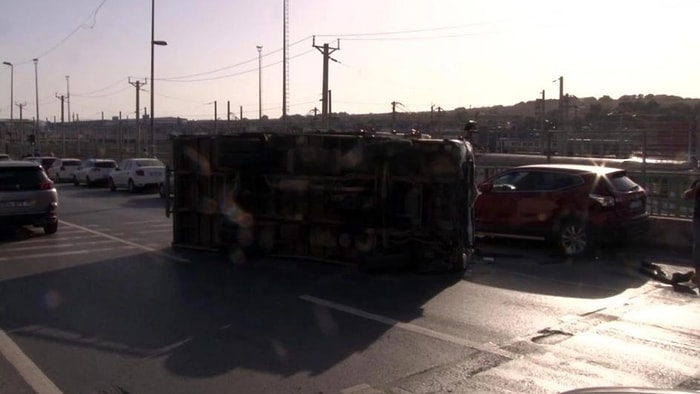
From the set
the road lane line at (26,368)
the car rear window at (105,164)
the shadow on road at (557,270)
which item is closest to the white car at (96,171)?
the car rear window at (105,164)

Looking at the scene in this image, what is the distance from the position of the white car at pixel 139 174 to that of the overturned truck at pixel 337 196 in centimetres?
1820

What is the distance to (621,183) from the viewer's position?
12336mm

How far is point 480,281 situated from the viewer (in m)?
10.1

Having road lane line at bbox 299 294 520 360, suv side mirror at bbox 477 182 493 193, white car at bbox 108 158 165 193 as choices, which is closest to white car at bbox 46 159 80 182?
white car at bbox 108 158 165 193

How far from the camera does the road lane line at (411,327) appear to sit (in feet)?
21.6

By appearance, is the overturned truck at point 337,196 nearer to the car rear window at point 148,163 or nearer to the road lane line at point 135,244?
the road lane line at point 135,244

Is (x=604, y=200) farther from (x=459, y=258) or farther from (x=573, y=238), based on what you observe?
(x=459, y=258)

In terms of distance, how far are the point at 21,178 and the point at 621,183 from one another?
12400 millimetres

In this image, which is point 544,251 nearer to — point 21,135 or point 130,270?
point 130,270

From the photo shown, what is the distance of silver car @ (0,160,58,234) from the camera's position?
48.5ft

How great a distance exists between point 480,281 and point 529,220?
316 cm

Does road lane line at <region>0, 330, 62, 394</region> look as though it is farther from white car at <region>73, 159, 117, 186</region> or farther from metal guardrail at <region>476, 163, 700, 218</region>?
white car at <region>73, 159, 117, 186</region>

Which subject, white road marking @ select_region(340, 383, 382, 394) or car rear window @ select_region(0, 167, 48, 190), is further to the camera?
car rear window @ select_region(0, 167, 48, 190)

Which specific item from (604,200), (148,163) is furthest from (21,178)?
(148,163)
